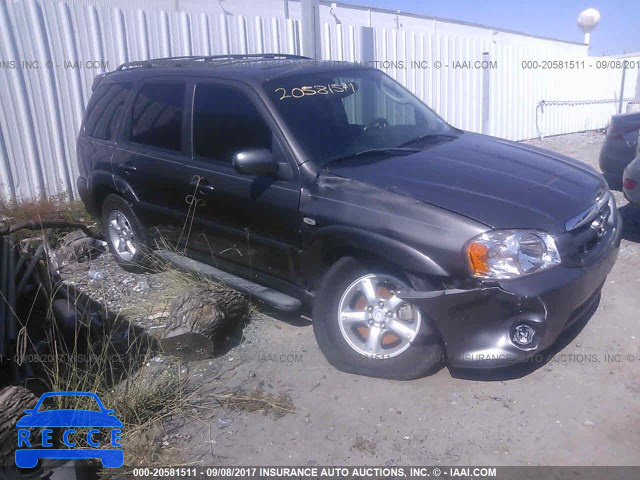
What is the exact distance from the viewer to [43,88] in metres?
6.86

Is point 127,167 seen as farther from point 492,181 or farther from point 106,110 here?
point 492,181

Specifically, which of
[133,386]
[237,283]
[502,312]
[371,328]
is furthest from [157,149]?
[502,312]

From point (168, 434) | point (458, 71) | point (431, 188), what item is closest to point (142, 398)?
point (168, 434)

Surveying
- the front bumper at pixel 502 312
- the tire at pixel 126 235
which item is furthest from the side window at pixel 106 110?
the front bumper at pixel 502 312

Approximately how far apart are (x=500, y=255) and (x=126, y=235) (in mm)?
3831

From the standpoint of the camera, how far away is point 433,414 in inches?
131

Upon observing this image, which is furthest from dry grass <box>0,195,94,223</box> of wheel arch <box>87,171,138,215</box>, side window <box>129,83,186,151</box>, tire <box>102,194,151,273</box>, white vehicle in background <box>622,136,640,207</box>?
white vehicle in background <box>622,136,640,207</box>

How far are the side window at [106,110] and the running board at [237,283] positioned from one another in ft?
4.33

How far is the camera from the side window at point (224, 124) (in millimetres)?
4102

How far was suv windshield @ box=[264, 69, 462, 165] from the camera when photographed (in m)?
4.00

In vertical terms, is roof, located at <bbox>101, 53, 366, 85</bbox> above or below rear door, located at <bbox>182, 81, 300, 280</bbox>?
above

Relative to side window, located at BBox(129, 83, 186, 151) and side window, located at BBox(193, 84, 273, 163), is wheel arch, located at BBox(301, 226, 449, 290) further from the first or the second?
side window, located at BBox(129, 83, 186, 151)

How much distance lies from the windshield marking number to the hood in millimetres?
693

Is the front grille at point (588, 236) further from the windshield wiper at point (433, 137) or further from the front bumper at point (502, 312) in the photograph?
the windshield wiper at point (433, 137)
